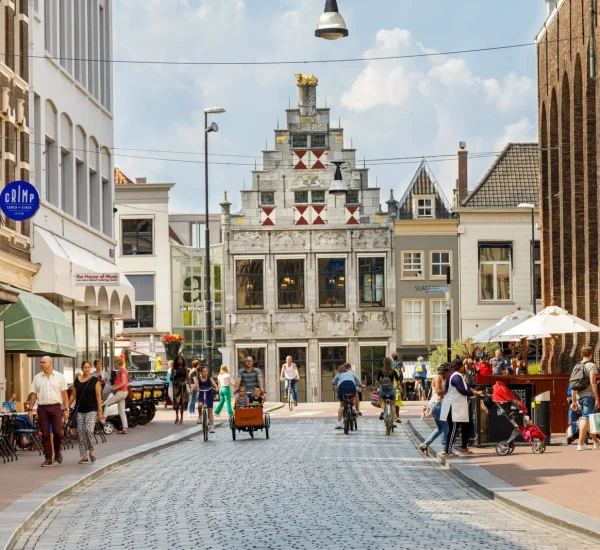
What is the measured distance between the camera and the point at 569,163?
3956 cm

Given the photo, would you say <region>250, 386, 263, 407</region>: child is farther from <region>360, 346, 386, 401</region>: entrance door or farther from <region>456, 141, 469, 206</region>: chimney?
<region>456, 141, 469, 206</region>: chimney

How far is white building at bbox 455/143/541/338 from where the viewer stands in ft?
210

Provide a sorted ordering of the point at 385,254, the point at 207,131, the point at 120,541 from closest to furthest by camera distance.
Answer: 1. the point at 120,541
2. the point at 207,131
3. the point at 385,254

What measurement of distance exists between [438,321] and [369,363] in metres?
3.81

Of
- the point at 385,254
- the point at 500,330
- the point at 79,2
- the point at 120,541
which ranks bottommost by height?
the point at 120,541

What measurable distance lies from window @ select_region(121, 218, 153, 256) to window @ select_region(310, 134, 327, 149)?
919 centimetres

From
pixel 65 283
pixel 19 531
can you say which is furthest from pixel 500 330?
pixel 19 531

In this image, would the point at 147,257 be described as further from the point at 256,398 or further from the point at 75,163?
the point at 256,398

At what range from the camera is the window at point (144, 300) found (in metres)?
68.1

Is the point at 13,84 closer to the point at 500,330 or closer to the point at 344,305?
the point at 500,330

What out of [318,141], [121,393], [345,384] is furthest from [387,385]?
[318,141]

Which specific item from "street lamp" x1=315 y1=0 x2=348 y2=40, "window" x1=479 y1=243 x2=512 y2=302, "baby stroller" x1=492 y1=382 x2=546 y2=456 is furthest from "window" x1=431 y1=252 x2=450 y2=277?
"street lamp" x1=315 y1=0 x2=348 y2=40

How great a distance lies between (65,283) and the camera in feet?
109

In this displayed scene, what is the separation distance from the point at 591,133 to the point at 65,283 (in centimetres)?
1410
